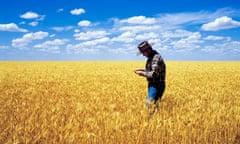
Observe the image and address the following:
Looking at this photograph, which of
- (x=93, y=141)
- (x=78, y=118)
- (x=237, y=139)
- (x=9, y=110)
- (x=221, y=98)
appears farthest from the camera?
(x=221, y=98)

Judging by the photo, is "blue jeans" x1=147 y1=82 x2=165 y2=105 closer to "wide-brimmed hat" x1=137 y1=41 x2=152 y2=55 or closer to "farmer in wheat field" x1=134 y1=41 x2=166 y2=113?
"farmer in wheat field" x1=134 y1=41 x2=166 y2=113

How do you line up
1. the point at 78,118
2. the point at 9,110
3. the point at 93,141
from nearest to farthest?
the point at 93,141
the point at 78,118
the point at 9,110

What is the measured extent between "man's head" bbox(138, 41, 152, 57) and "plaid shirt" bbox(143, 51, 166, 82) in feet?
0.50

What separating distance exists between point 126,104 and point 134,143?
3002 millimetres

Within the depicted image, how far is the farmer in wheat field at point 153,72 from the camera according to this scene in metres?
5.49

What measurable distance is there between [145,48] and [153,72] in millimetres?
488

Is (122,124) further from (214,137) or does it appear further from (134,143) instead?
(214,137)

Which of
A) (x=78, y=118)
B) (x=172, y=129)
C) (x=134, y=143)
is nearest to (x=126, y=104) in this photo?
(x=78, y=118)

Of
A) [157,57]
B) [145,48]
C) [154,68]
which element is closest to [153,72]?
[154,68]

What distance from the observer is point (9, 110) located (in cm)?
599

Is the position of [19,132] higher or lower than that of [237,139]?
higher

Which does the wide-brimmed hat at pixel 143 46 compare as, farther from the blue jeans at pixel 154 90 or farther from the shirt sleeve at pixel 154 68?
the blue jeans at pixel 154 90

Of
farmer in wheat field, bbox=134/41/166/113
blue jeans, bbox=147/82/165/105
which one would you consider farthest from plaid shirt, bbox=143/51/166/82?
blue jeans, bbox=147/82/165/105

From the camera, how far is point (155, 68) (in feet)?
18.1
